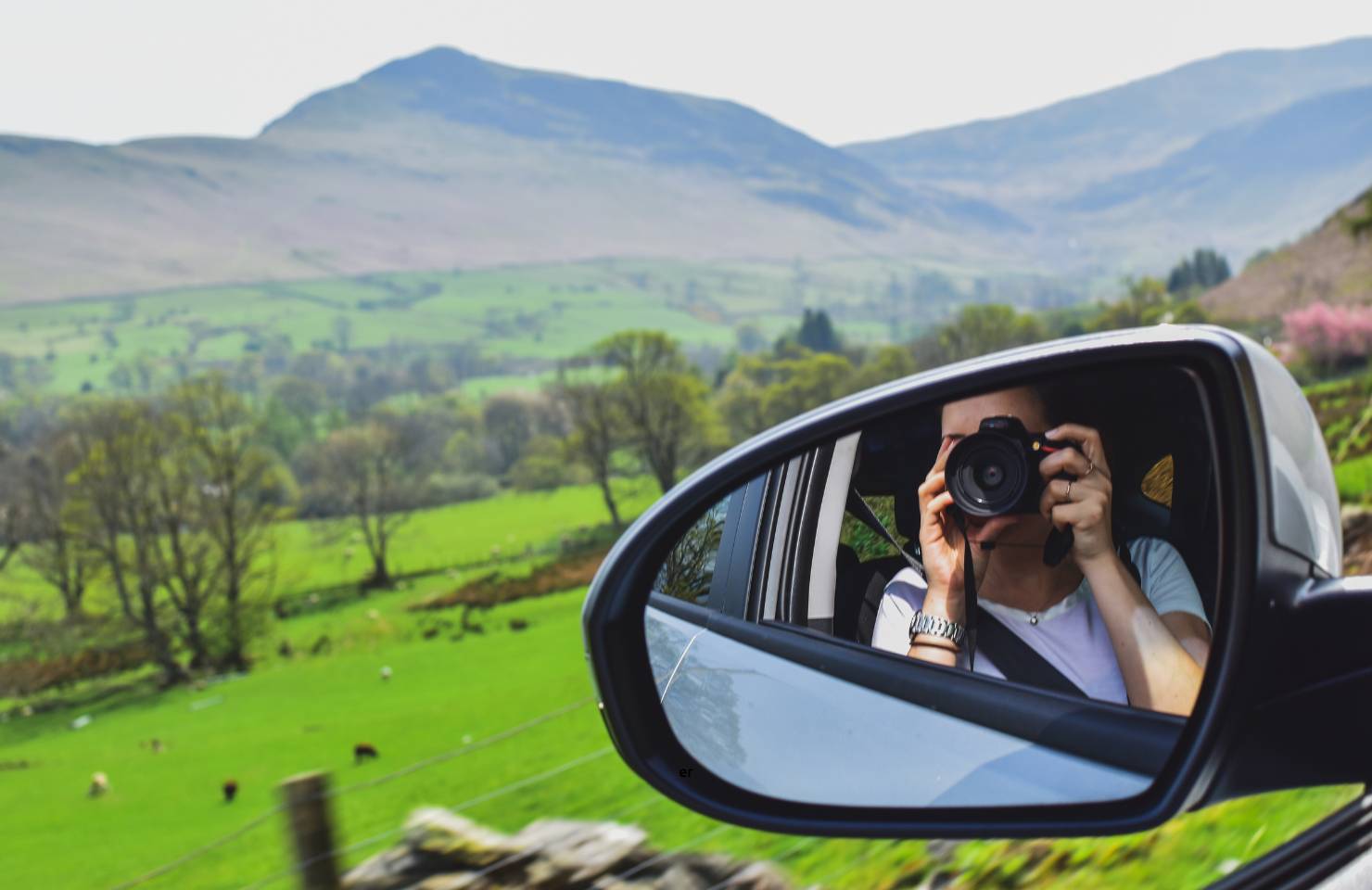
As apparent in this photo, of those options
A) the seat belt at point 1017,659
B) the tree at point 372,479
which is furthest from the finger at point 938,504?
the tree at point 372,479

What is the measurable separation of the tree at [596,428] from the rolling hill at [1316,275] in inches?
Answer: 1075

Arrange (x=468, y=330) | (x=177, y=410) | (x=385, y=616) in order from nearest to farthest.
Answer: (x=177, y=410) → (x=385, y=616) → (x=468, y=330)

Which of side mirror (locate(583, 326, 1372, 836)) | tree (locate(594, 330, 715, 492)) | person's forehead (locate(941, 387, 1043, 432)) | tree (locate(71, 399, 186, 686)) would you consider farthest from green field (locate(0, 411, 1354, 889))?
tree (locate(594, 330, 715, 492))

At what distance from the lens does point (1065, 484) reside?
947 millimetres

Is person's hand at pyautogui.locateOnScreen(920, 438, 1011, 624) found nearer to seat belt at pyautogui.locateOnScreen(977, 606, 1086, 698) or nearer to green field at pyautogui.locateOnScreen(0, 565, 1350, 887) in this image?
seat belt at pyautogui.locateOnScreen(977, 606, 1086, 698)

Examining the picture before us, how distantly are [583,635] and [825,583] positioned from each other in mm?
288

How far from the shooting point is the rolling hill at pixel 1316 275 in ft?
47.3

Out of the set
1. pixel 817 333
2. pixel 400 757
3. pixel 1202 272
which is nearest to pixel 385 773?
pixel 400 757

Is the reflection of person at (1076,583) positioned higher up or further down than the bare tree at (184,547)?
higher up

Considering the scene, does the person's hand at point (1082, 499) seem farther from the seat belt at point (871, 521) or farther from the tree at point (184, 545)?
the tree at point (184, 545)

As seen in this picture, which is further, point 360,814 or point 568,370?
point 568,370

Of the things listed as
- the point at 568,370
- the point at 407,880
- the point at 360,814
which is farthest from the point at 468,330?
the point at 407,880

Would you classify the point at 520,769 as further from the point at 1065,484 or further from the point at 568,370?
the point at 568,370

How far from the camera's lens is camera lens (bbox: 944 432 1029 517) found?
3.15ft
